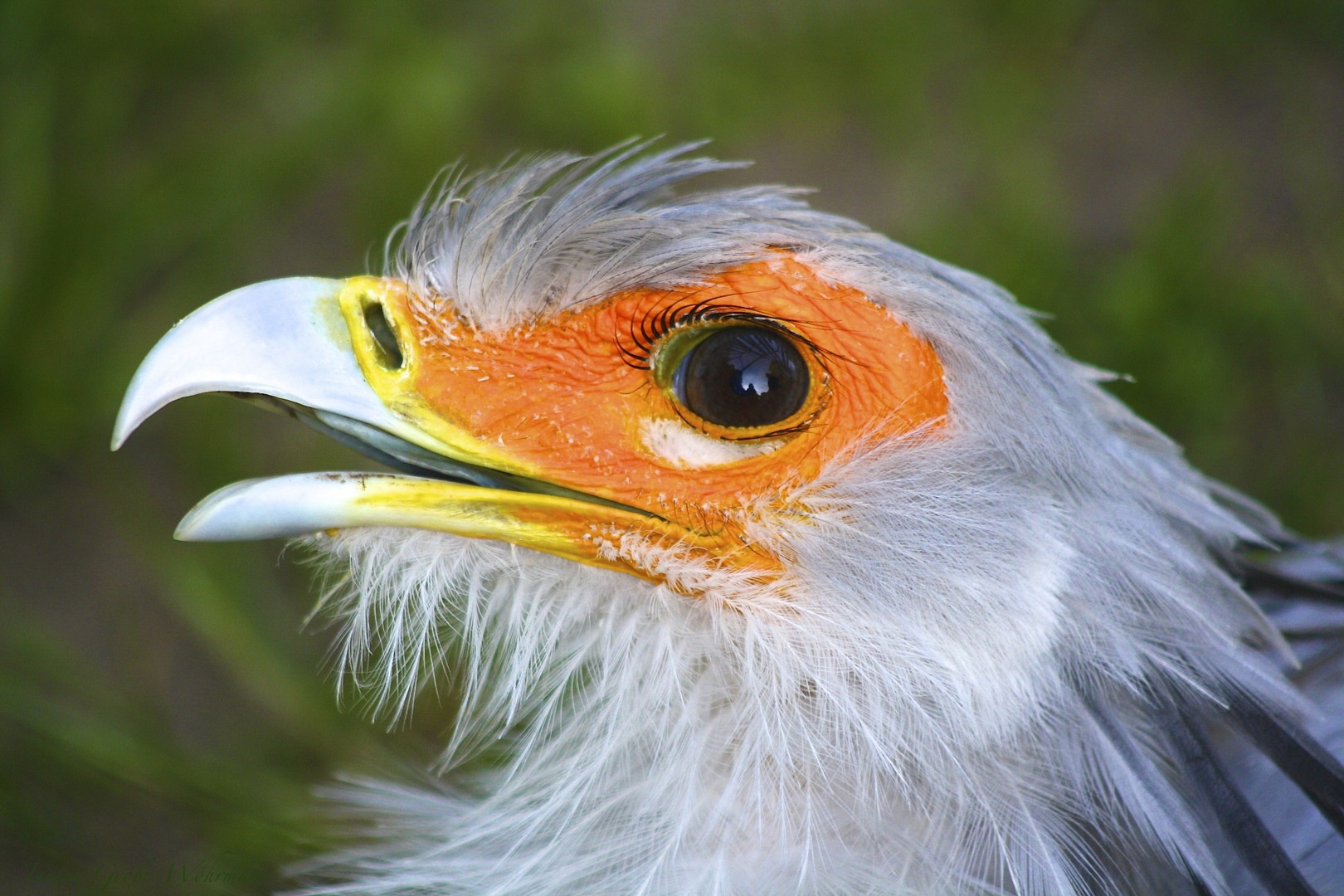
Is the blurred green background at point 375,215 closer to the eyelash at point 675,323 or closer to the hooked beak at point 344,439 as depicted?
the hooked beak at point 344,439

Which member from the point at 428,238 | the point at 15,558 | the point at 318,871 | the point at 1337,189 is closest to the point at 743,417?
A: the point at 428,238

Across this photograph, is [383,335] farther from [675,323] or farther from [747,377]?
[747,377]

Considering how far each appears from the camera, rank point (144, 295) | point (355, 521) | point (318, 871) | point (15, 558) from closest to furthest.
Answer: point (355, 521)
point (318, 871)
point (15, 558)
point (144, 295)

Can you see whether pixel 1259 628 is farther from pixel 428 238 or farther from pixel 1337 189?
pixel 1337 189

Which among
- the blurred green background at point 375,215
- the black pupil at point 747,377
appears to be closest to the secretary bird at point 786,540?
the black pupil at point 747,377

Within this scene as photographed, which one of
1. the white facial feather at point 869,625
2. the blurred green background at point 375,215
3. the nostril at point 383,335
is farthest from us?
the blurred green background at point 375,215

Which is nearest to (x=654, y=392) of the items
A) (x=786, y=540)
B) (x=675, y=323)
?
(x=675, y=323)

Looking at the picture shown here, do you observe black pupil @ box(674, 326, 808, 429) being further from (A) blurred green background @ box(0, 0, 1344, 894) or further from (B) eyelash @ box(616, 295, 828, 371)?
(A) blurred green background @ box(0, 0, 1344, 894)
